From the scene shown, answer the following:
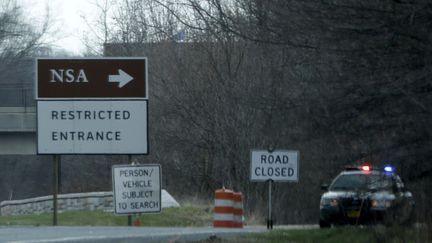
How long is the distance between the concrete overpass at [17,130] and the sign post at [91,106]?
819 inches

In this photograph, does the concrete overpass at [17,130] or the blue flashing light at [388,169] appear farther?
the concrete overpass at [17,130]

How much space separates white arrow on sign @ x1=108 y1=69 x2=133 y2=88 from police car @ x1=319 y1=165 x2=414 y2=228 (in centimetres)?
481

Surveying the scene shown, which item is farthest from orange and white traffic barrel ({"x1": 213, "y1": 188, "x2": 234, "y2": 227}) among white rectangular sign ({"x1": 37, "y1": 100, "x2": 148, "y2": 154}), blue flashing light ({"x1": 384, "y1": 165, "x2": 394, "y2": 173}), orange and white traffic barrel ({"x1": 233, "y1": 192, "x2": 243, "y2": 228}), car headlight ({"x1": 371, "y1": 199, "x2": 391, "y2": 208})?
blue flashing light ({"x1": 384, "y1": 165, "x2": 394, "y2": 173})

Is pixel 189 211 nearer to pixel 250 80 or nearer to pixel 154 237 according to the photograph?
pixel 250 80

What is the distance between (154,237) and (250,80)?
1715 cm

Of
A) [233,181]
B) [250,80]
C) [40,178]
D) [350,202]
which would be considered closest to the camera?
[350,202]

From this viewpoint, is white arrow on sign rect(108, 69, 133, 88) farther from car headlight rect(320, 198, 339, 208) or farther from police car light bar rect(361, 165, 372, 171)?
police car light bar rect(361, 165, 372, 171)

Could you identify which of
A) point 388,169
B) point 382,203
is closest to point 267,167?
point 382,203

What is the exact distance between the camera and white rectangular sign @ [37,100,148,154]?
2223cm

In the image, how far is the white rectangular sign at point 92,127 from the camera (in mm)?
22234

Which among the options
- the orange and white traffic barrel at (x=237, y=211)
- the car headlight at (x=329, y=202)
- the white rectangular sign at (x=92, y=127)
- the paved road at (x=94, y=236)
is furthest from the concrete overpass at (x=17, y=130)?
the paved road at (x=94, y=236)

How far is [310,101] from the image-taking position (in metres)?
12.5

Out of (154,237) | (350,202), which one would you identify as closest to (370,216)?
(350,202)

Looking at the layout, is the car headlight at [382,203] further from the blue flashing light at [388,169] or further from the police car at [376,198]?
the blue flashing light at [388,169]
